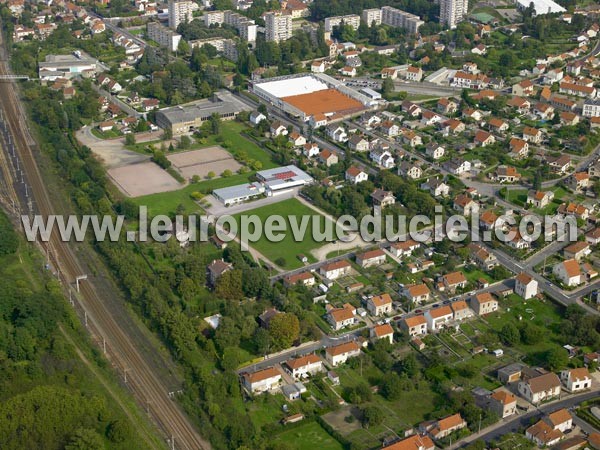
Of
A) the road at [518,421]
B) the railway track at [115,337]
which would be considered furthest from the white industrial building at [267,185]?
the road at [518,421]

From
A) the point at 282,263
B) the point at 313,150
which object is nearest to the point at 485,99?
the point at 313,150

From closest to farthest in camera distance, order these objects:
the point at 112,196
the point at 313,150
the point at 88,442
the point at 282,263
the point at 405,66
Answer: the point at 88,442 → the point at 282,263 → the point at 112,196 → the point at 313,150 → the point at 405,66

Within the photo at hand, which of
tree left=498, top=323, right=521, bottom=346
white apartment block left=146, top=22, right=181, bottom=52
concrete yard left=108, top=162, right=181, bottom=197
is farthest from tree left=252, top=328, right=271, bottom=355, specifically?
white apartment block left=146, top=22, right=181, bottom=52

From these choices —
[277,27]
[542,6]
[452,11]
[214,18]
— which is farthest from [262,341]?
[542,6]

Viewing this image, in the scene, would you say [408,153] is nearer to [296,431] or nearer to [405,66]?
[405,66]

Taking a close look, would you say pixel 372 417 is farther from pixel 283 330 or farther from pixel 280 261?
pixel 280 261
